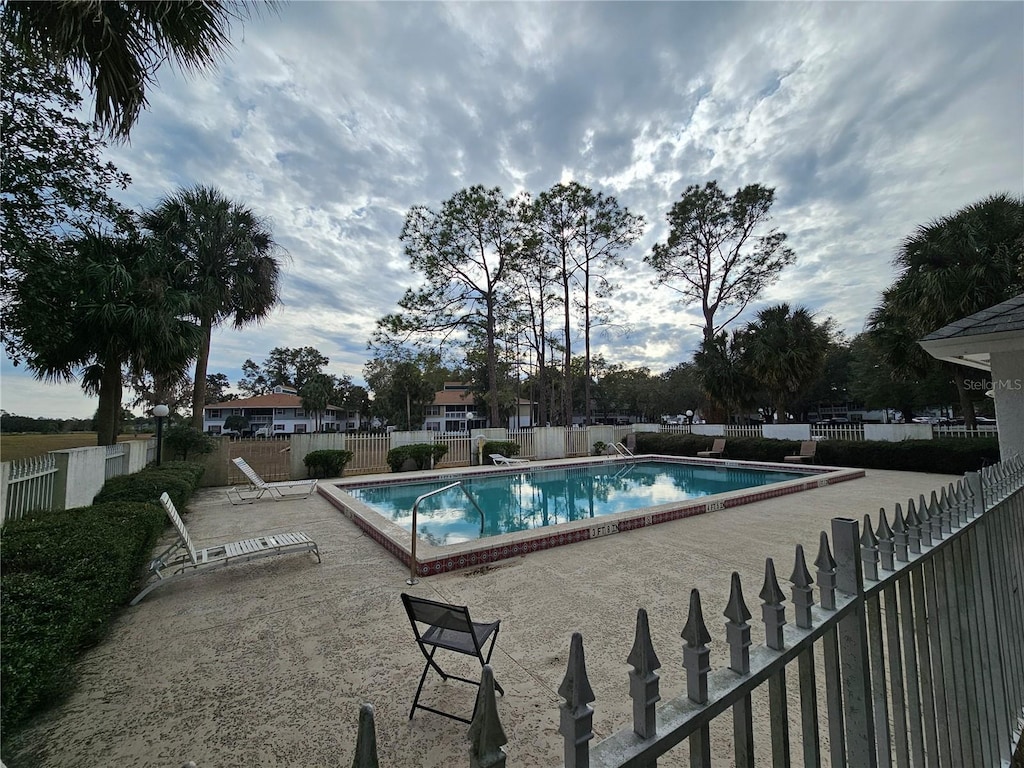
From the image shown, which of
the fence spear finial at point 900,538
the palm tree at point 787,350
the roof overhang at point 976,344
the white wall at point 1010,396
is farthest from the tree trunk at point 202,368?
the palm tree at point 787,350

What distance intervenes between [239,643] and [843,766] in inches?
139

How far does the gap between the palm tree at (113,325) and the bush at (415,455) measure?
5942mm

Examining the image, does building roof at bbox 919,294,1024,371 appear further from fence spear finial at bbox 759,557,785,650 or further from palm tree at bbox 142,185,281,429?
palm tree at bbox 142,185,281,429

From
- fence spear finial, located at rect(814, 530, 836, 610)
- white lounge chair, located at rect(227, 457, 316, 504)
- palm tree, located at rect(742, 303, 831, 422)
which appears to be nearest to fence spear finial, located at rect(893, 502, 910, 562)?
fence spear finial, located at rect(814, 530, 836, 610)

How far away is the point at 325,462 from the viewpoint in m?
12.1

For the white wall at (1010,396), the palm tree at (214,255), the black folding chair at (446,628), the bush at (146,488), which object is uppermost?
the palm tree at (214,255)

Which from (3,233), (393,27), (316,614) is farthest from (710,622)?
(393,27)

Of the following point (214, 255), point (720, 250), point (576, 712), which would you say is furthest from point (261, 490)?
point (720, 250)

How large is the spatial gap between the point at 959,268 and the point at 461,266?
1576 centimetres

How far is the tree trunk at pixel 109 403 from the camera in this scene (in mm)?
8070

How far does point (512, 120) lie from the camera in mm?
11109

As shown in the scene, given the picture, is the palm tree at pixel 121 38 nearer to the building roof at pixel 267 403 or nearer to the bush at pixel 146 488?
the bush at pixel 146 488

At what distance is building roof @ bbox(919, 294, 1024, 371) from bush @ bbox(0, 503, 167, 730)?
7.90 metres

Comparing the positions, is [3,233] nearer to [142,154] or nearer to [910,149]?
[142,154]
